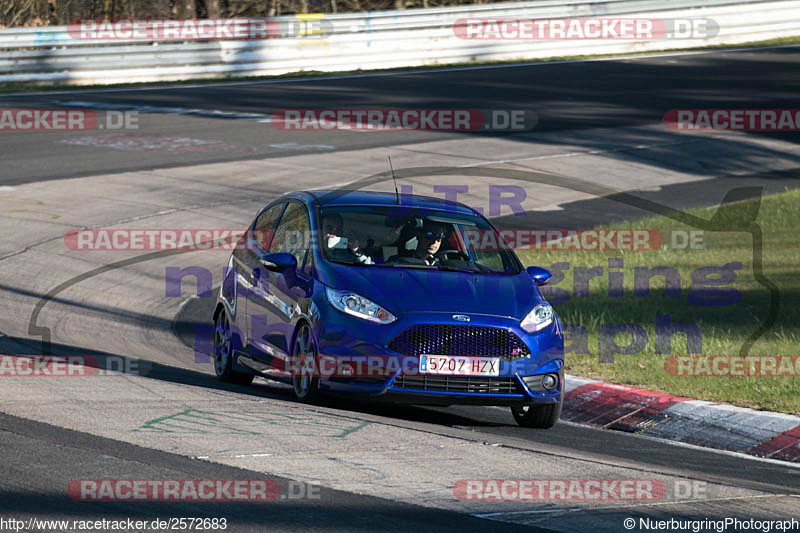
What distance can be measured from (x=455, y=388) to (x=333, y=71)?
24.4 meters

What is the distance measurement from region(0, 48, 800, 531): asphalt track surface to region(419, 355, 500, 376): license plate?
0.44 meters

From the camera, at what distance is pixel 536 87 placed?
3011 centimetres

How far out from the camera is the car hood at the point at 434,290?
29.3ft

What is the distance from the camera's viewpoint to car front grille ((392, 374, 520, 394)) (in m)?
8.78

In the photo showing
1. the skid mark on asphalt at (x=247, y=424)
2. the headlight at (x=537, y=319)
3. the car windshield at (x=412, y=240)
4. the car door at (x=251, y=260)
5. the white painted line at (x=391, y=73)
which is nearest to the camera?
the skid mark on asphalt at (x=247, y=424)

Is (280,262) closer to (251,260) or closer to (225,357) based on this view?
(251,260)

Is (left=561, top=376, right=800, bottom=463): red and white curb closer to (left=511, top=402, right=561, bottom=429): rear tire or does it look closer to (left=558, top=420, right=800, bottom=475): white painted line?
(left=558, top=420, right=800, bottom=475): white painted line

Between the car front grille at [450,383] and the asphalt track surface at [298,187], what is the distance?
13.1 inches

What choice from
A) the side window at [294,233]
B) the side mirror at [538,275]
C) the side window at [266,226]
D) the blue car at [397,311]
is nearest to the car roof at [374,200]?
the blue car at [397,311]

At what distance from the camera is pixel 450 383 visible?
880 cm

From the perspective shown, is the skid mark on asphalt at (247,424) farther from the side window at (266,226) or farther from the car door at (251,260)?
the side window at (266,226)

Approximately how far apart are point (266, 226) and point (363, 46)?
Result: 74.0ft

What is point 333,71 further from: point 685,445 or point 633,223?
point 685,445

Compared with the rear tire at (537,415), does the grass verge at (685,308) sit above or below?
below
